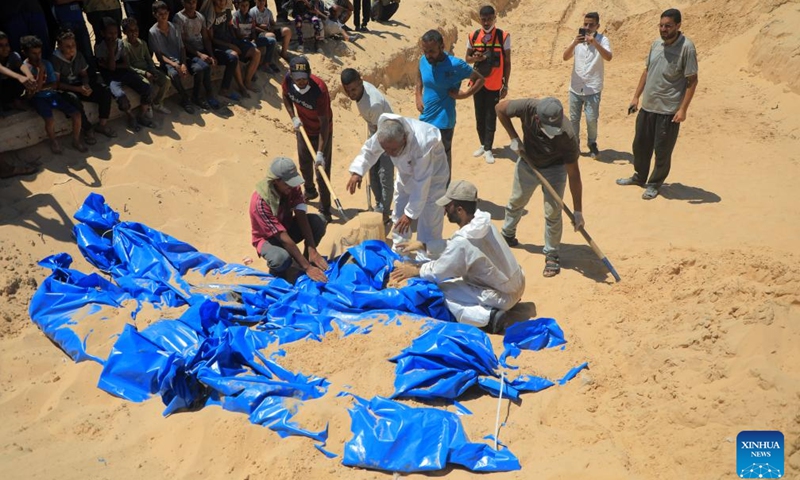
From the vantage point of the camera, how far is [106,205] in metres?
6.09

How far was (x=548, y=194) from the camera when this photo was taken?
575 centimetres

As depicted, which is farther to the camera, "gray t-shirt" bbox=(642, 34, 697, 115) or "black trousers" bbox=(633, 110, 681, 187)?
"black trousers" bbox=(633, 110, 681, 187)

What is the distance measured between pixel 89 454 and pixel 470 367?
7.14ft

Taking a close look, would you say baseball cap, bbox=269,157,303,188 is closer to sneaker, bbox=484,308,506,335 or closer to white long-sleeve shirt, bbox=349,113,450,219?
white long-sleeve shirt, bbox=349,113,450,219

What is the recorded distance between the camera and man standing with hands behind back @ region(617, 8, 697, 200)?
22.5 ft

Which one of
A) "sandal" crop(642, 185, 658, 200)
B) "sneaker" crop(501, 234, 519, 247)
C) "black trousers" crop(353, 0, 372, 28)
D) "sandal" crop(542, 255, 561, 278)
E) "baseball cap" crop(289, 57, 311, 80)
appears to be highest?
"baseball cap" crop(289, 57, 311, 80)

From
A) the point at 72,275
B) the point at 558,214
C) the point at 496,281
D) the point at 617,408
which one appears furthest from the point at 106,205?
the point at 617,408

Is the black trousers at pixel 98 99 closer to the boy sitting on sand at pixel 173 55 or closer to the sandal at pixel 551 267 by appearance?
the boy sitting on sand at pixel 173 55

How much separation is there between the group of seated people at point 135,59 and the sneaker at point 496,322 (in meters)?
4.20

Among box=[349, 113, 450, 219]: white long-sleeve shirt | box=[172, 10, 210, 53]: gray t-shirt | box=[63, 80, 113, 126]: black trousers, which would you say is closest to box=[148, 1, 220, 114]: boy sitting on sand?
box=[172, 10, 210, 53]: gray t-shirt

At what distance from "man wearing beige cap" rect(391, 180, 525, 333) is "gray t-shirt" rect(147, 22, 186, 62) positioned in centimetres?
396

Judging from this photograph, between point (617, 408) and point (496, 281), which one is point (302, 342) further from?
point (617, 408)

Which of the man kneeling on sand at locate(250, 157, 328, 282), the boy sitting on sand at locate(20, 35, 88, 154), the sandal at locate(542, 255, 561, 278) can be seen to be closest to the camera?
the man kneeling on sand at locate(250, 157, 328, 282)

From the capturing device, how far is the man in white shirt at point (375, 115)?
601cm
